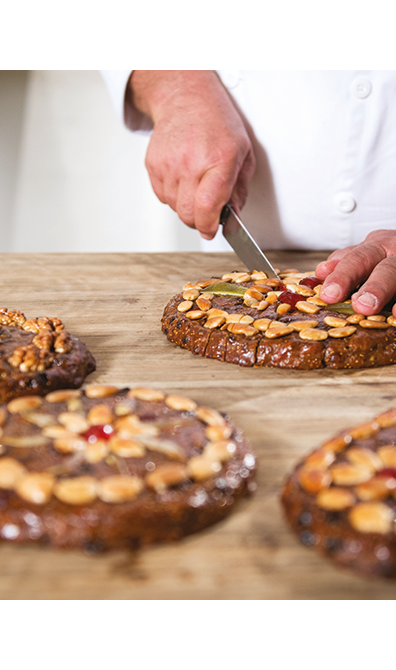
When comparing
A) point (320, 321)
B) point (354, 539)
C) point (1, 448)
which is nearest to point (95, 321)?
point (320, 321)

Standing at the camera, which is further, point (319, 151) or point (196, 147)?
point (319, 151)

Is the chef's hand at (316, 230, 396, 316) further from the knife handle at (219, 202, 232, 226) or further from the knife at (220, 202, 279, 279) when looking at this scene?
the knife handle at (219, 202, 232, 226)

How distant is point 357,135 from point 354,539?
6.41ft

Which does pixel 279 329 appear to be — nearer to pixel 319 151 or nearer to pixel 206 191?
pixel 206 191

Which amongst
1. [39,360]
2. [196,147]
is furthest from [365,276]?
[39,360]

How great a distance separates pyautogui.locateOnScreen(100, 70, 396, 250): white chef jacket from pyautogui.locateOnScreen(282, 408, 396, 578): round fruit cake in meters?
1.65

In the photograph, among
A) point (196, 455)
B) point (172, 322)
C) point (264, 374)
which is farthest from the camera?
point (172, 322)

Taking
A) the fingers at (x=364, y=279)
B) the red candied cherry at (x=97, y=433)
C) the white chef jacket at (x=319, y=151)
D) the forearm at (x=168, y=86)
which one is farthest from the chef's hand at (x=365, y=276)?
the forearm at (x=168, y=86)

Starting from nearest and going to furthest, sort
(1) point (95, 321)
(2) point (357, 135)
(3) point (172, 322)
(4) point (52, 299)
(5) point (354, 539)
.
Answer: (5) point (354, 539)
(3) point (172, 322)
(1) point (95, 321)
(4) point (52, 299)
(2) point (357, 135)

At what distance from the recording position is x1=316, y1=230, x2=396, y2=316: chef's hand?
1.68m

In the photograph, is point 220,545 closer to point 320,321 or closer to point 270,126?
point 320,321

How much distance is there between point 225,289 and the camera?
6.19 feet

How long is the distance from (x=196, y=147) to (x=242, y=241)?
1.43 ft

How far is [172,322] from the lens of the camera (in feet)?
5.82
